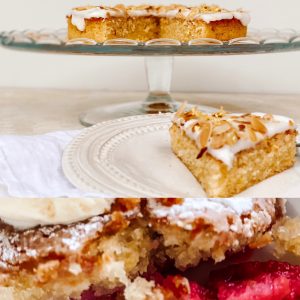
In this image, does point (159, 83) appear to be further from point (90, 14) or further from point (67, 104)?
point (90, 14)

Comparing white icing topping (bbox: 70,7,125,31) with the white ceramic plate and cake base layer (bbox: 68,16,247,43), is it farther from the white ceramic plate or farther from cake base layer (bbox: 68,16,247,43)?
the white ceramic plate

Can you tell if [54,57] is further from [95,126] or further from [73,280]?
[73,280]

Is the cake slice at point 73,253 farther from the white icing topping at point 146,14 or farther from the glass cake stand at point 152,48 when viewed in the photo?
the white icing topping at point 146,14

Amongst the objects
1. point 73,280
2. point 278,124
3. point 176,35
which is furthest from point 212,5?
point 73,280

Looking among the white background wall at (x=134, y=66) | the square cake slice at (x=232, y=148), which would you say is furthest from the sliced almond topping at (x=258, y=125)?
the white background wall at (x=134, y=66)

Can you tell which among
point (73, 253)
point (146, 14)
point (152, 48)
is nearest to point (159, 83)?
point (152, 48)

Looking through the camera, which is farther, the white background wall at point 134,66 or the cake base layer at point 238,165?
the white background wall at point 134,66

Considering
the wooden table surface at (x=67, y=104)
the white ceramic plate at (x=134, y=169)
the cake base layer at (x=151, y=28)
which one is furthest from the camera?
the cake base layer at (x=151, y=28)
